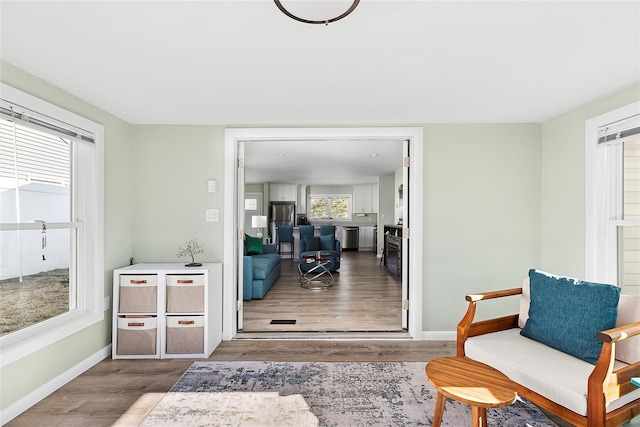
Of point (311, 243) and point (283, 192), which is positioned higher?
point (283, 192)

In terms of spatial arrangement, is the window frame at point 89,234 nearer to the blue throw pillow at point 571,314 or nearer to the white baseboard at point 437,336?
the white baseboard at point 437,336

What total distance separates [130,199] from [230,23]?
7.93ft

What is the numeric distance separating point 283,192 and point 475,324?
8.63 metres

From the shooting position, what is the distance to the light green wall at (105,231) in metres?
2.01

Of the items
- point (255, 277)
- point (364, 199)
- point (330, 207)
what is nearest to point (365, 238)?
point (364, 199)

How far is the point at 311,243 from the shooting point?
686 centimetres

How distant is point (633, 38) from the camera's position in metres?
1.68

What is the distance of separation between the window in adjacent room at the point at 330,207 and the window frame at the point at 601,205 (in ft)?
27.5

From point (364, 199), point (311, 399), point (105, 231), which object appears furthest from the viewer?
point (364, 199)

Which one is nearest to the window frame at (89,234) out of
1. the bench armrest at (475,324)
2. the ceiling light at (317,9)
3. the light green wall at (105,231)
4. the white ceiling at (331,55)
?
the light green wall at (105,231)

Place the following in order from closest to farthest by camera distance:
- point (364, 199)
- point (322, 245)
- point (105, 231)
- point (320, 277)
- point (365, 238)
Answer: point (105, 231)
point (320, 277)
point (322, 245)
point (365, 238)
point (364, 199)

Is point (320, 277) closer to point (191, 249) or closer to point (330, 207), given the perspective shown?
point (191, 249)

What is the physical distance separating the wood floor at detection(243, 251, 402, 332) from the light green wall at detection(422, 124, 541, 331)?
2.57 ft

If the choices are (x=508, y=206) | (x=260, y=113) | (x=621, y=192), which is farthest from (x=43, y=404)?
(x=621, y=192)
